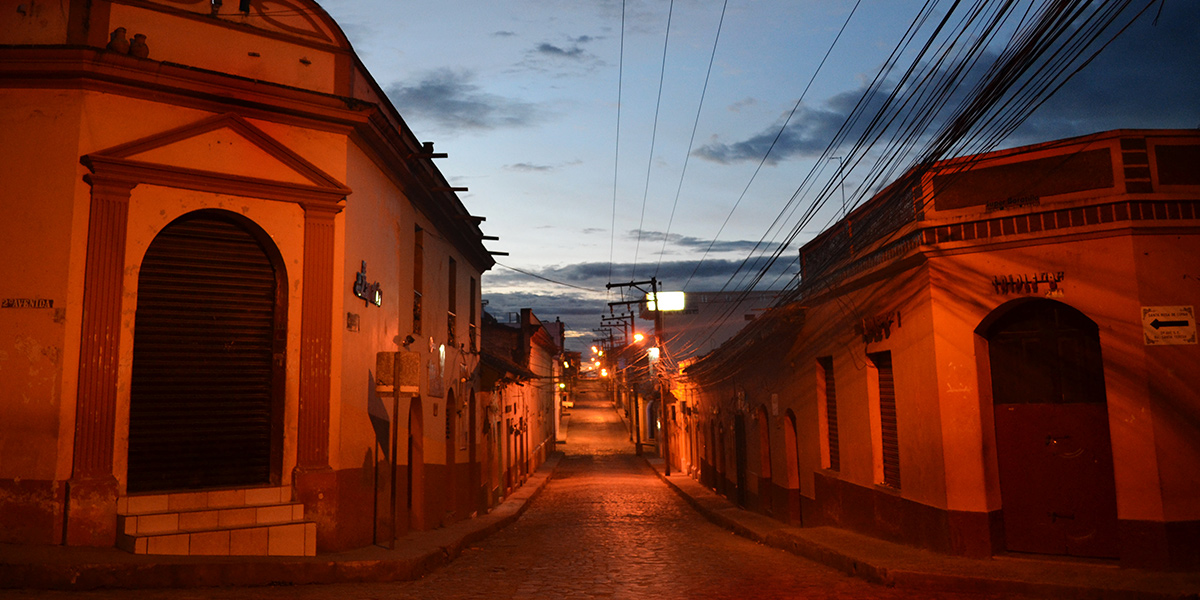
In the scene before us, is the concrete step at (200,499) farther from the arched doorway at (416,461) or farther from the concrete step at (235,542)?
the arched doorway at (416,461)

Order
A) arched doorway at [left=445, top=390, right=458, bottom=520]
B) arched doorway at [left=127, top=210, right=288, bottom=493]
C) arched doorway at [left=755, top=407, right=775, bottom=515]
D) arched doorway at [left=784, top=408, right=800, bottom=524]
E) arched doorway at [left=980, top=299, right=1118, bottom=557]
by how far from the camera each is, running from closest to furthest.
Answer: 1. arched doorway at [left=980, top=299, right=1118, bottom=557]
2. arched doorway at [left=127, top=210, right=288, bottom=493]
3. arched doorway at [left=784, top=408, right=800, bottom=524]
4. arched doorway at [left=445, top=390, right=458, bottom=520]
5. arched doorway at [left=755, top=407, right=775, bottom=515]

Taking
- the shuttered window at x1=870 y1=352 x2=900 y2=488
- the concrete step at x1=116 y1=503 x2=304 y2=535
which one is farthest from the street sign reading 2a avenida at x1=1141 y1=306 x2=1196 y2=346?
the concrete step at x1=116 y1=503 x2=304 y2=535

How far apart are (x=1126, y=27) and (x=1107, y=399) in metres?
4.69

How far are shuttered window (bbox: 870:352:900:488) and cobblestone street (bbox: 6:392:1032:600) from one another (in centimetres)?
193

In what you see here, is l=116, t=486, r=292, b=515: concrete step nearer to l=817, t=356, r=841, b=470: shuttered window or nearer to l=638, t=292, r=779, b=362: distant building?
l=817, t=356, r=841, b=470: shuttered window

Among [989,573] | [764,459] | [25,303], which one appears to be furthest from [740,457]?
[25,303]

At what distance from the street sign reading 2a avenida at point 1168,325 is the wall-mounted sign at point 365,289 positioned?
950cm

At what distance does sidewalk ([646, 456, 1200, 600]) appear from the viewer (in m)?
8.13

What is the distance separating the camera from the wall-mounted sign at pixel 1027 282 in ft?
31.5

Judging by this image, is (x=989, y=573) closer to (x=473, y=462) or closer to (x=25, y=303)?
(x=25, y=303)

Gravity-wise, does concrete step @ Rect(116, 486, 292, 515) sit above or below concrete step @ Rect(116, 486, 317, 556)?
above

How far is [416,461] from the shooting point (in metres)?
14.8

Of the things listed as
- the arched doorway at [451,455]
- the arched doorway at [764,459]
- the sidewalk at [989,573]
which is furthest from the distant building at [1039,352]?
the arched doorway at [451,455]

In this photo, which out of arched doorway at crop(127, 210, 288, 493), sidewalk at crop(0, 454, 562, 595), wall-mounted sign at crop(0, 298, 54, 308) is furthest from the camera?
arched doorway at crop(127, 210, 288, 493)
